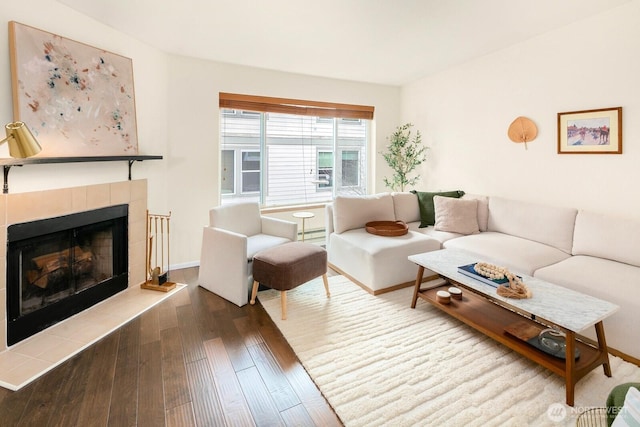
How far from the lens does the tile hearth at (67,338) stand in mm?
1899

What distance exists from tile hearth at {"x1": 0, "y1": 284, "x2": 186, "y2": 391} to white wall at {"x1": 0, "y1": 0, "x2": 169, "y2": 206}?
1.04m

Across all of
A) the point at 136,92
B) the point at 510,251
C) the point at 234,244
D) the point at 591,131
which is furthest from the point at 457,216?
the point at 136,92

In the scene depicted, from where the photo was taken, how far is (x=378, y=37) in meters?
3.09

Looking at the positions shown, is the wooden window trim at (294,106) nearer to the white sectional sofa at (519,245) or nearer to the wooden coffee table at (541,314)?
the white sectional sofa at (519,245)

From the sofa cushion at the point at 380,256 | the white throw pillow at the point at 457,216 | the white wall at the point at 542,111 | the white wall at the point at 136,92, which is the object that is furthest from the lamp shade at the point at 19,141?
the white wall at the point at 542,111

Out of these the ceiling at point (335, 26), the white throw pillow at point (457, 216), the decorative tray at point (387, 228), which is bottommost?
the decorative tray at point (387, 228)

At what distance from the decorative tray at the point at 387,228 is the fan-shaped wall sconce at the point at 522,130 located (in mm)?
1551

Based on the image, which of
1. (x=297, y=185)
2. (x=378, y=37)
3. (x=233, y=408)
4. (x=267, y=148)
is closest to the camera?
(x=233, y=408)

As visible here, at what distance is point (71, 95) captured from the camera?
2.46 metres

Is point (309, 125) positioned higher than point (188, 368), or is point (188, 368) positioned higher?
point (309, 125)

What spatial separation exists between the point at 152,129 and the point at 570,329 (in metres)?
3.83

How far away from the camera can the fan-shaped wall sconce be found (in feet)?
11.0

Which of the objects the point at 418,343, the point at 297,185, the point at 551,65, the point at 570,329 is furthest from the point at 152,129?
the point at 551,65

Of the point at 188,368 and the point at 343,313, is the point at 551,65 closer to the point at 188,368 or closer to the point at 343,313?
the point at 343,313
